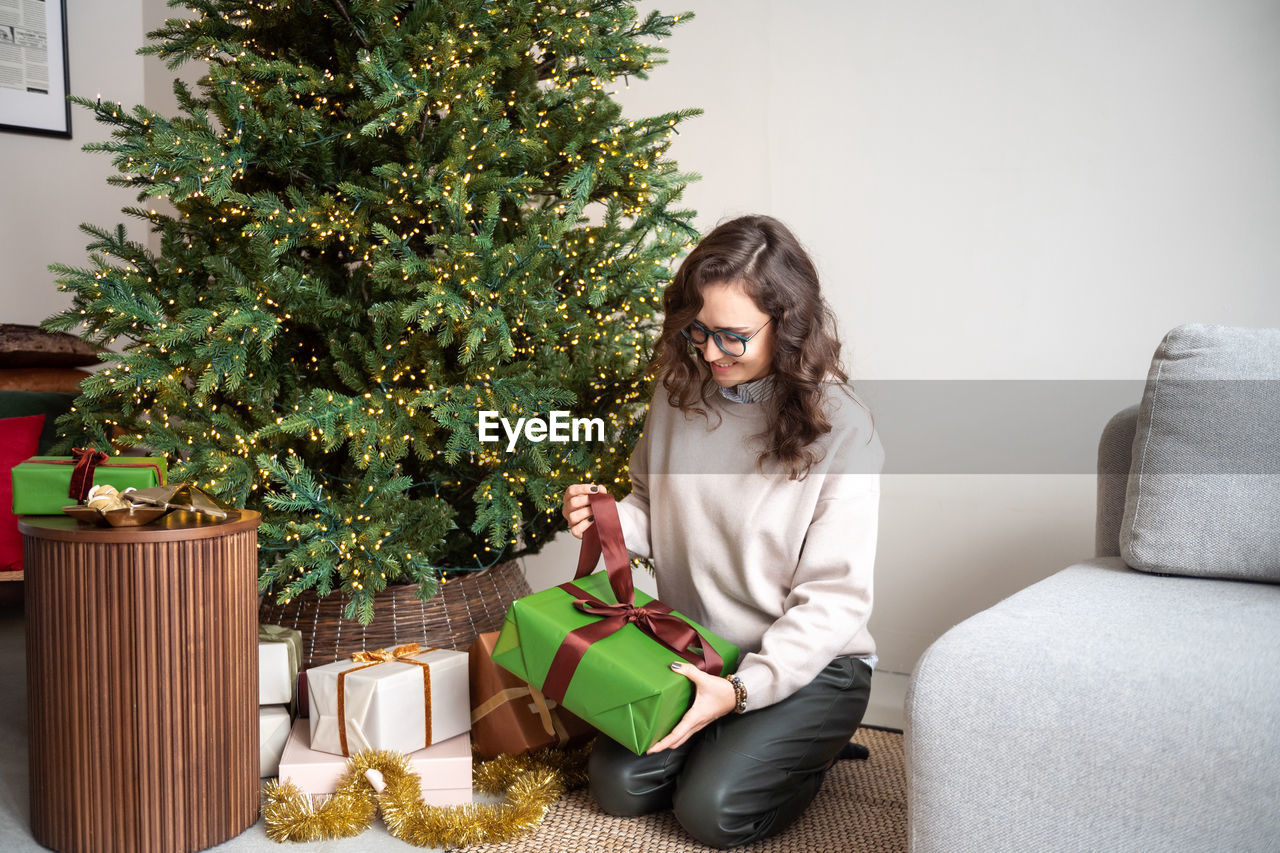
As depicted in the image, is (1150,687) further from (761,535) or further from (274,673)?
(274,673)

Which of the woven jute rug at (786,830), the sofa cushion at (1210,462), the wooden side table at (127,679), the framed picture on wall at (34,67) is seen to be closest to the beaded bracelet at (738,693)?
the woven jute rug at (786,830)

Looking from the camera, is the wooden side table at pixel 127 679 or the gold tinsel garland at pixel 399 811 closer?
the wooden side table at pixel 127 679

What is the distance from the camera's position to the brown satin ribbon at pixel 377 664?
1.51 metres

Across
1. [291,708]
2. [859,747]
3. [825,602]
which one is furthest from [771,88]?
[291,708]

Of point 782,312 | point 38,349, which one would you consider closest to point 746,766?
point 782,312

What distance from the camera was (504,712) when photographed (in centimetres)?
160

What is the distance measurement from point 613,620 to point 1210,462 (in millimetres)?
918

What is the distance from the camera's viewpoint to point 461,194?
63.6 inches

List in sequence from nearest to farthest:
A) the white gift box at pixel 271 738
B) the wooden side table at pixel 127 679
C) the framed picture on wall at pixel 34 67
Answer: the wooden side table at pixel 127 679 < the white gift box at pixel 271 738 < the framed picture on wall at pixel 34 67

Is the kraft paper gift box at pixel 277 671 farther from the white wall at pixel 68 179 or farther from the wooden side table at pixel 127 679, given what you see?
the white wall at pixel 68 179

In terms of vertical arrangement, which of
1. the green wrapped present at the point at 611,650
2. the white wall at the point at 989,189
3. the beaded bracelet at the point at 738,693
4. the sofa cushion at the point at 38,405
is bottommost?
the beaded bracelet at the point at 738,693

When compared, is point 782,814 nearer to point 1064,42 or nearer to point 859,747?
point 859,747

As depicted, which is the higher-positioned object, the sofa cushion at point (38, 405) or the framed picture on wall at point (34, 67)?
the framed picture on wall at point (34, 67)

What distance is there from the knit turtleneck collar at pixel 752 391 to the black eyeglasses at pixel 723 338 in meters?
0.12
